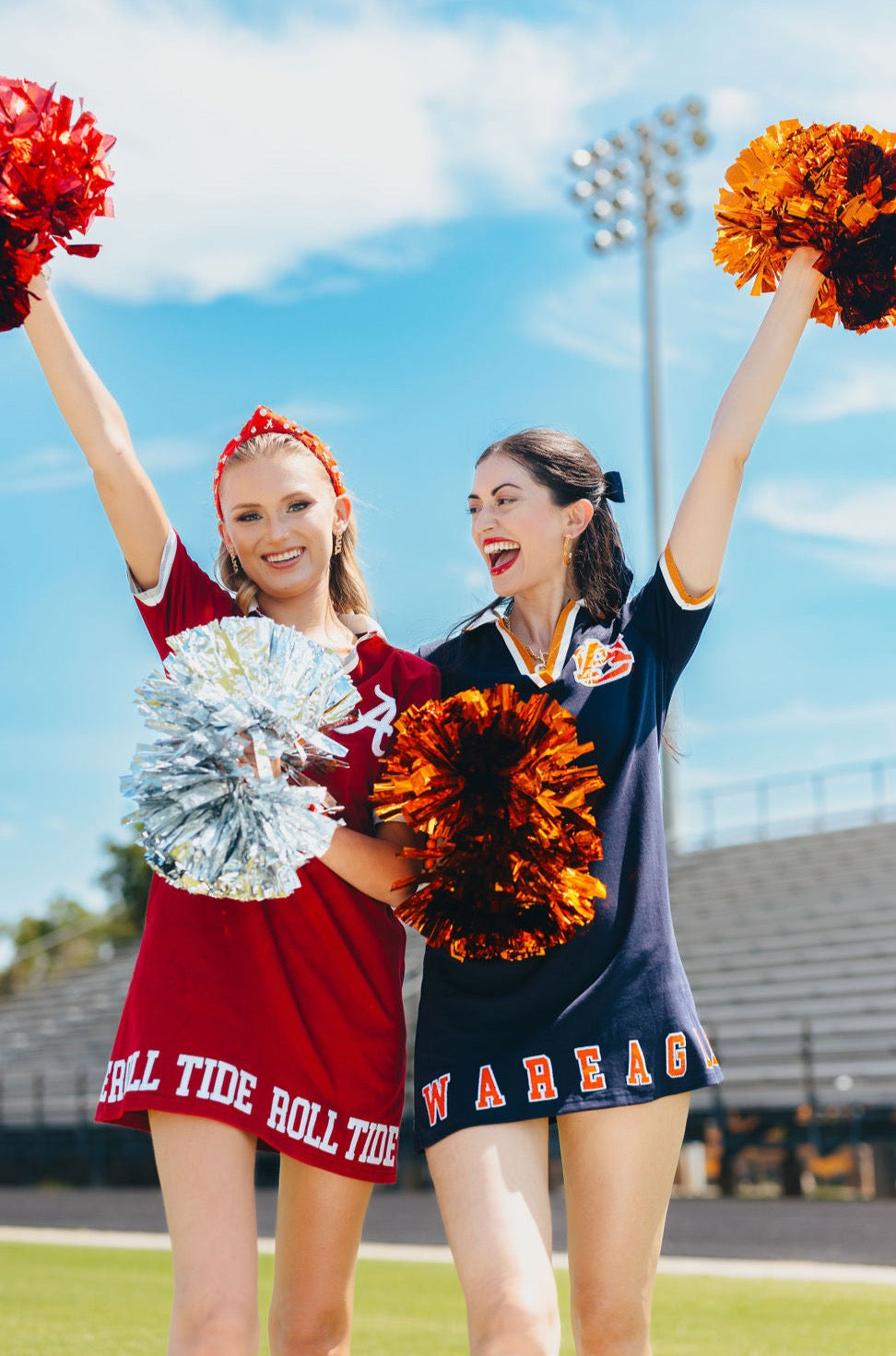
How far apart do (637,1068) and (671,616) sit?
0.85 metres

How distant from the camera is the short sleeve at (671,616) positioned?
2967mm

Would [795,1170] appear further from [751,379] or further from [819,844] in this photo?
[751,379]

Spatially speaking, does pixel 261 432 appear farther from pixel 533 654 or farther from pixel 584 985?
pixel 584 985

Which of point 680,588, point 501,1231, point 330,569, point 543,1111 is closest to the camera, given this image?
point 501,1231

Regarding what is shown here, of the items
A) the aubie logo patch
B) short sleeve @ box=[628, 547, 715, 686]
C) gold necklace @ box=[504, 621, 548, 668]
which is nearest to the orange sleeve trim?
short sleeve @ box=[628, 547, 715, 686]

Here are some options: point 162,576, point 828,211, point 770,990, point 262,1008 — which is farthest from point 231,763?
point 770,990

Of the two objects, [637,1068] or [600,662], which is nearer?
[637,1068]

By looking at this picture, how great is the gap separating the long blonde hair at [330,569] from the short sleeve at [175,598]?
0.27 ft

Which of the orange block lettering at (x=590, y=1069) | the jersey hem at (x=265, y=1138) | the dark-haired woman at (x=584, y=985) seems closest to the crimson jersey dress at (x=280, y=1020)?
the jersey hem at (x=265, y=1138)

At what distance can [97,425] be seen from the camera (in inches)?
108

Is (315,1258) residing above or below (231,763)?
below

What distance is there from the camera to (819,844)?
65.5 ft

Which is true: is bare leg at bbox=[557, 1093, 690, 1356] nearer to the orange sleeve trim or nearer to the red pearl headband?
the orange sleeve trim

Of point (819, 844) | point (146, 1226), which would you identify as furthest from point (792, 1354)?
point (819, 844)
